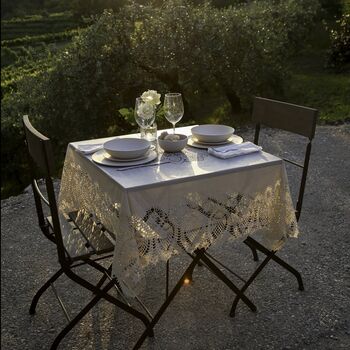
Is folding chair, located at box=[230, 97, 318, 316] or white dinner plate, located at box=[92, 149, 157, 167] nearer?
white dinner plate, located at box=[92, 149, 157, 167]

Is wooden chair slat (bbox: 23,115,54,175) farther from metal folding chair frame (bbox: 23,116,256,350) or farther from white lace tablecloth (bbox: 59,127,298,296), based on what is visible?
white lace tablecloth (bbox: 59,127,298,296)

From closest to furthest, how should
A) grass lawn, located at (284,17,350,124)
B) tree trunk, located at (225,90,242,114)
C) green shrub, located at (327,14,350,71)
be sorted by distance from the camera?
1. grass lawn, located at (284,17,350,124)
2. tree trunk, located at (225,90,242,114)
3. green shrub, located at (327,14,350,71)

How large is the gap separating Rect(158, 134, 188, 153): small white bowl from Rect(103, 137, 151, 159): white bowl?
0.25ft

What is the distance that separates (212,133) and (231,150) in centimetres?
28

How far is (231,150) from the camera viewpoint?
2.43m

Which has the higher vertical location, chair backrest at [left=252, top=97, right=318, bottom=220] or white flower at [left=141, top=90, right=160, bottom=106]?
white flower at [left=141, top=90, right=160, bottom=106]

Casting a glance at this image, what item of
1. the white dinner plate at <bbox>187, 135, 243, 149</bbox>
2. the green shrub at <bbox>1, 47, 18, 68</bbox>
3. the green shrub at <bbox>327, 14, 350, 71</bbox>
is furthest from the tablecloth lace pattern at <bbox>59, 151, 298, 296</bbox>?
the green shrub at <bbox>1, 47, 18, 68</bbox>

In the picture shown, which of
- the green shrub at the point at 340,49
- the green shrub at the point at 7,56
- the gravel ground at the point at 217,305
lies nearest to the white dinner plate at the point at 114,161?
the gravel ground at the point at 217,305

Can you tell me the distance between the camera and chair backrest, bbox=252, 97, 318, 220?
2605mm

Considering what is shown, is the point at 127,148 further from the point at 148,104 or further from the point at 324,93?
the point at 324,93

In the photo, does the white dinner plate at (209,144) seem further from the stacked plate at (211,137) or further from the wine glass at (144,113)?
the wine glass at (144,113)

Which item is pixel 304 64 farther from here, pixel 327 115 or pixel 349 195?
pixel 349 195

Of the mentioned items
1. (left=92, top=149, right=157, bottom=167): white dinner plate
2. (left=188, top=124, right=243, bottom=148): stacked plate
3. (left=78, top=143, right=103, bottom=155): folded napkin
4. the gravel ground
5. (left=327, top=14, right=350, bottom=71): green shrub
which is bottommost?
the gravel ground

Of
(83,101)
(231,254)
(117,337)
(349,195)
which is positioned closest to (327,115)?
(349,195)
